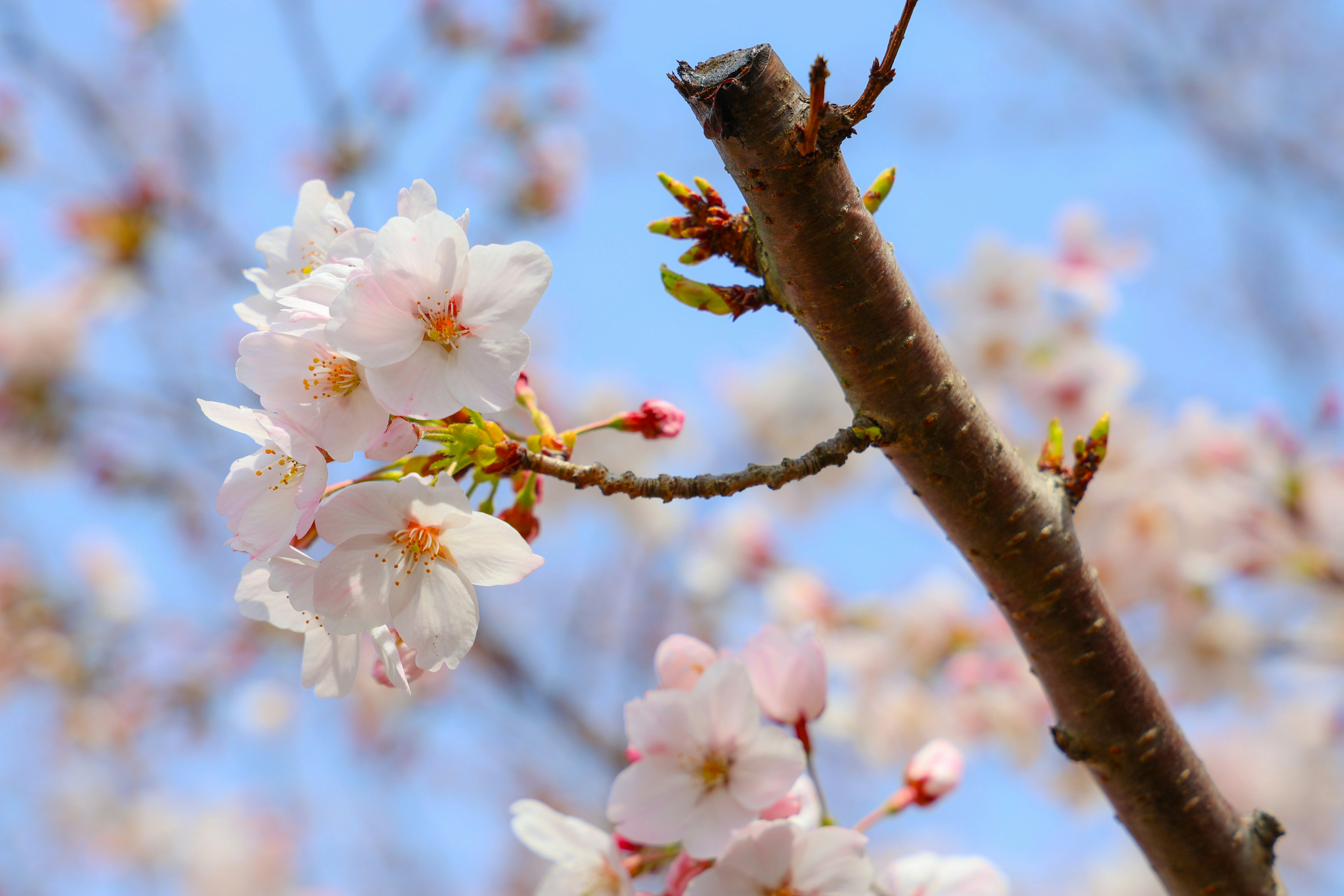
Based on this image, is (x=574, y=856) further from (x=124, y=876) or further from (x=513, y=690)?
(x=124, y=876)

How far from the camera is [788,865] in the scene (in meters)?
0.73

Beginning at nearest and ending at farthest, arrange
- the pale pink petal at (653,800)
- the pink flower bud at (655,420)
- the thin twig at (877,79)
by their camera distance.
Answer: the thin twig at (877,79) → the pale pink petal at (653,800) → the pink flower bud at (655,420)

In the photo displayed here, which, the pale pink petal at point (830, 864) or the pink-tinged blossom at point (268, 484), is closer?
the pink-tinged blossom at point (268, 484)

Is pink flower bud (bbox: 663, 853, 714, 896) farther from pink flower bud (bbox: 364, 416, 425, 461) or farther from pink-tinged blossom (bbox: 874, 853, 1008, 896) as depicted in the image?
pink flower bud (bbox: 364, 416, 425, 461)

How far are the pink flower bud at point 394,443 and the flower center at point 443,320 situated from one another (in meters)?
0.07

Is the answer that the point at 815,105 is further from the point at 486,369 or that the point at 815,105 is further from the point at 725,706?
the point at 725,706

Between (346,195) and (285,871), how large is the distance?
27.3ft

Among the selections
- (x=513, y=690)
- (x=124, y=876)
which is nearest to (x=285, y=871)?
(x=124, y=876)

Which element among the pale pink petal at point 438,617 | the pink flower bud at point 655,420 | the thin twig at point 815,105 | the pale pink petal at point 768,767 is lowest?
the pale pink petal at point 768,767

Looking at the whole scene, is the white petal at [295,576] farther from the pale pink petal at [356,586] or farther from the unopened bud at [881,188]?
the unopened bud at [881,188]

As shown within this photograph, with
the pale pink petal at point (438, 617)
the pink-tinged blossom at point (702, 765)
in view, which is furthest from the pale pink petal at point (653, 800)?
the pale pink petal at point (438, 617)

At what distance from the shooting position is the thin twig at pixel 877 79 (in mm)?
528

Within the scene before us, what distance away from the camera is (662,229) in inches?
29.0

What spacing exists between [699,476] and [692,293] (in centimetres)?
17
